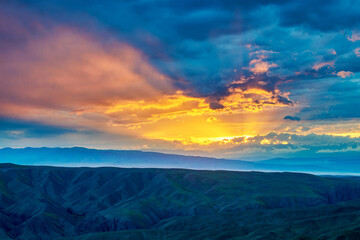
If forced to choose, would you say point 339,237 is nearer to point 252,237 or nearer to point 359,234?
point 359,234

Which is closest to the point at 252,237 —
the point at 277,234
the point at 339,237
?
the point at 277,234

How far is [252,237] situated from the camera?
7859 inches

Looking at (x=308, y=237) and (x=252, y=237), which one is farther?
(x=252, y=237)

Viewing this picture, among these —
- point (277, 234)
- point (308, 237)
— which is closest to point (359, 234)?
point (308, 237)

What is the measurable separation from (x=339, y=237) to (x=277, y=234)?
38530 millimetres

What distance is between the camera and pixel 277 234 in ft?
656

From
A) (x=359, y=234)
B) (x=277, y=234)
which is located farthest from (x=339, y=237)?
(x=277, y=234)

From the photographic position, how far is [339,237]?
551 ft

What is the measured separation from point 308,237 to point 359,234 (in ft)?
73.9

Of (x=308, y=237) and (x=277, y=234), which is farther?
(x=277, y=234)

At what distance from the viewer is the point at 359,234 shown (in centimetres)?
16775

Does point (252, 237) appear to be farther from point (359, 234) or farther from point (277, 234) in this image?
point (359, 234)

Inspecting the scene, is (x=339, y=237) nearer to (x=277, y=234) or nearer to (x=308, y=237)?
(x=308, y=237)

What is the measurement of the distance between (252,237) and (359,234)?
5440 centimetres
